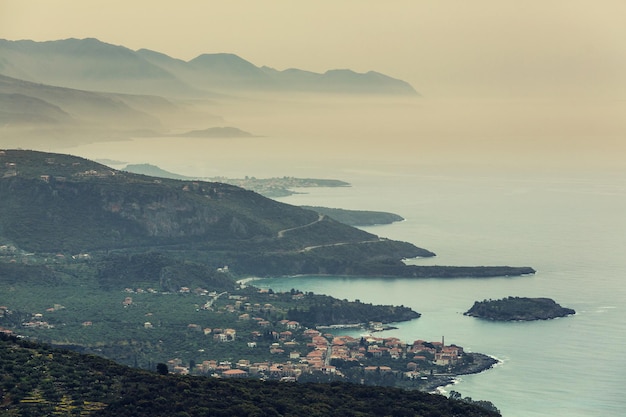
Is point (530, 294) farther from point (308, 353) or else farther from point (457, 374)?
point (457, 374)

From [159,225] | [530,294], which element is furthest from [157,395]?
[159,225]

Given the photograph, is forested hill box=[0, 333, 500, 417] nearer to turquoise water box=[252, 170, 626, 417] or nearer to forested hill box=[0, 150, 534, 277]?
turquoise water box=[252, 170, 626, 417]

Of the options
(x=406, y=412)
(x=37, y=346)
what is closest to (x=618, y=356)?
(x=406, y=412)

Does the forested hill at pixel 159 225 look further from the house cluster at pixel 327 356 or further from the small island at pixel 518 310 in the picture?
the house cluster at pixel 327 356

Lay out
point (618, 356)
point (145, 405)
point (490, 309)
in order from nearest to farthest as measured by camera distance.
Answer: point (145, 405) < point (618, 356) < point (490, 309)

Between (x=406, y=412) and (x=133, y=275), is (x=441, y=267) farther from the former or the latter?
(x=406, y=412)

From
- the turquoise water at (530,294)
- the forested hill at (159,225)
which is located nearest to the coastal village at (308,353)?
the turquoise water at (530,294)
